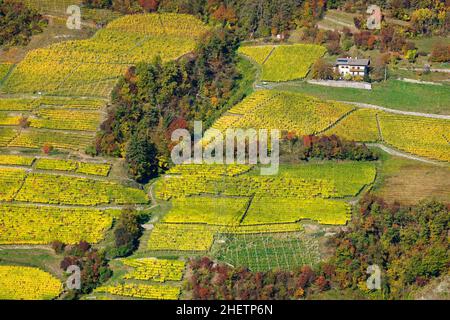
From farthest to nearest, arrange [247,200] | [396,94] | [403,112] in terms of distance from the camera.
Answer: [396,94] < [403,112] < [247,200]

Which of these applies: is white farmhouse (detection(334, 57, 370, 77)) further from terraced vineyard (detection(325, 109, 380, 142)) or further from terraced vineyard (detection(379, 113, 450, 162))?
terraced vineyard (detection(379, 113, 450, 162))

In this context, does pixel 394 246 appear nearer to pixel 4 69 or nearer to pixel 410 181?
pixel 410 181

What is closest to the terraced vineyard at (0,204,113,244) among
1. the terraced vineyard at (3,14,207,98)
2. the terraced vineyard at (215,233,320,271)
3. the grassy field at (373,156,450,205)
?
the terraced vineyard at (215,233,320,271)

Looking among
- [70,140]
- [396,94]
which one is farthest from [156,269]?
[396,94]

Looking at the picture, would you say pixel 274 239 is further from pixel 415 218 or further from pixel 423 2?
pixel 423 2

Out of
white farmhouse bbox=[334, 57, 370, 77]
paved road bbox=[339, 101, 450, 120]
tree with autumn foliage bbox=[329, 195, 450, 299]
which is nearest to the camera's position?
tree with autumn foliage bbox=[329, 195, 450, 299]

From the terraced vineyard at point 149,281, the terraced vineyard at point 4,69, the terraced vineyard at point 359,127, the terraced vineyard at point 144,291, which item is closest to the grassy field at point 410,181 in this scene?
the terraced vineyard at point 359,127

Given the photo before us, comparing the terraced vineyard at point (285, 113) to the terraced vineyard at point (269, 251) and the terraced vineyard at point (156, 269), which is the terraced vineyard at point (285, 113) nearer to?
the terraced vineyard at point (269, 251)
